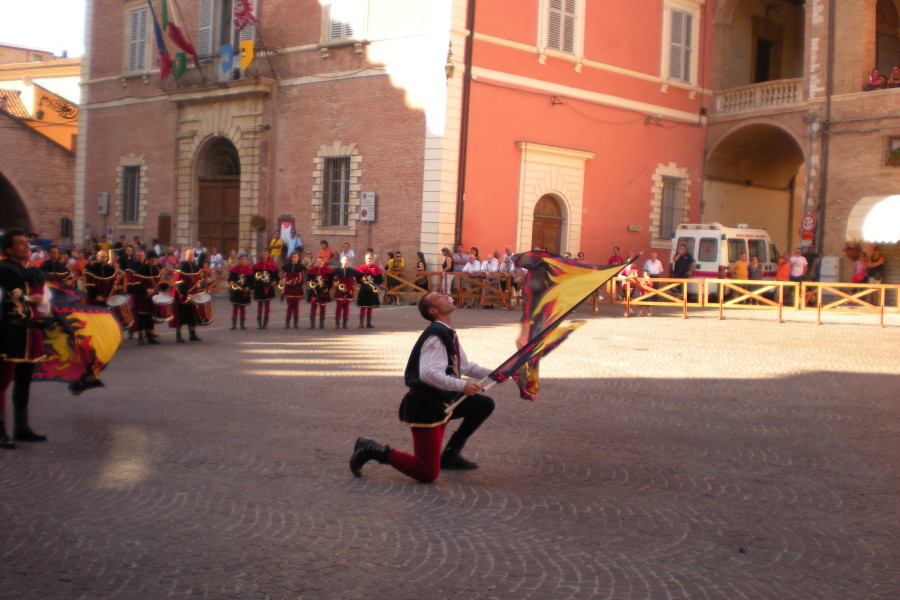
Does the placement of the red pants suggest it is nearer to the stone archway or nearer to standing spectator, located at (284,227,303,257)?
standing spectator, located at (284,227,303,257)

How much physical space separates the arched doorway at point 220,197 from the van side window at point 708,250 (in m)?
14.1

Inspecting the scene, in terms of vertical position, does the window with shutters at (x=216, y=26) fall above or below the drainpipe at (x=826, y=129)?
above

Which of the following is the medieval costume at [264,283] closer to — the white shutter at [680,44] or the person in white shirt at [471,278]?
the person in white shirt at [471,278]

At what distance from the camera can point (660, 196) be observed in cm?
3173

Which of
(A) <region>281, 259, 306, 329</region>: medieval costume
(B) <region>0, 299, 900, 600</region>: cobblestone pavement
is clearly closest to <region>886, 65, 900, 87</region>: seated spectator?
(A) <region>281, 259, 306, 329</region>: medieval costume

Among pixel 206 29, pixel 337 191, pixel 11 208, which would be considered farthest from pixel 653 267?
pixel 11 208

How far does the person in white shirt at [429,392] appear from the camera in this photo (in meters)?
6.90

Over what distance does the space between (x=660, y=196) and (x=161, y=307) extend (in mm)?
19592

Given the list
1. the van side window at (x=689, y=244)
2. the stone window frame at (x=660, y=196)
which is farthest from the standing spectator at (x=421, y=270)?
the stone window frame at (x=660, y=196)

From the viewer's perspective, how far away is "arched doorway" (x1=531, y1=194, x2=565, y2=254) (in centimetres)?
2839

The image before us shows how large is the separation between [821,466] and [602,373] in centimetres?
549

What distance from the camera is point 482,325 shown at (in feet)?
65.9

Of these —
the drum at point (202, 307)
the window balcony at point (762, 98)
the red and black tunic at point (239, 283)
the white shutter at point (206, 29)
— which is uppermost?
the white shutter at point (206, 29)

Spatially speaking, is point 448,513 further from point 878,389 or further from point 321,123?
point 321,123
